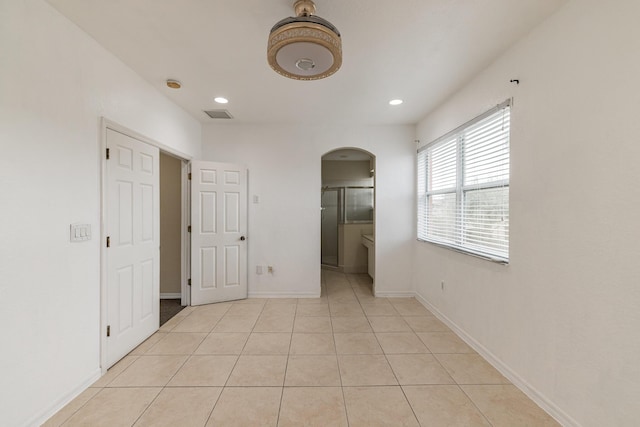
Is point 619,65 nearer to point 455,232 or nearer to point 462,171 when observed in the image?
point 462,171

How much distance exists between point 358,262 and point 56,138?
200 inches

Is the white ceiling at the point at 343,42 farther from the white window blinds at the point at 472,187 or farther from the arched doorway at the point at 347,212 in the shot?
the arched doorway at the point at 347,212

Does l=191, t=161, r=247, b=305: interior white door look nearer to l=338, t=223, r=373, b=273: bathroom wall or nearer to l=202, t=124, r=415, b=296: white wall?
l=202, t=124, r=415, b=296: white wall

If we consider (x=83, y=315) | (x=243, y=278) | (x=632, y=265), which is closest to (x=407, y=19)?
(x=632, y=265)

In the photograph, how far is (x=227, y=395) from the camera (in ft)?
6.46

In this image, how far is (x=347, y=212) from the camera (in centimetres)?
630

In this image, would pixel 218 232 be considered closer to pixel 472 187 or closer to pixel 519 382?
pixel 472 187

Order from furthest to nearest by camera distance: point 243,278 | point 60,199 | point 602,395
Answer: point 243,278 → point 60,199 → point 602,395

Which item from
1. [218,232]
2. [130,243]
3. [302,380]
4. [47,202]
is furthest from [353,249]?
[47,202]

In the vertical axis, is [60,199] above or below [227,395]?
above

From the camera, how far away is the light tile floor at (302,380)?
176cm

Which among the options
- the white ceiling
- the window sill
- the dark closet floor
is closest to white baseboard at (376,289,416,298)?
the window sill

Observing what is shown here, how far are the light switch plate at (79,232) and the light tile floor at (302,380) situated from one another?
3.70ft

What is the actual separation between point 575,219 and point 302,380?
2.15 m
